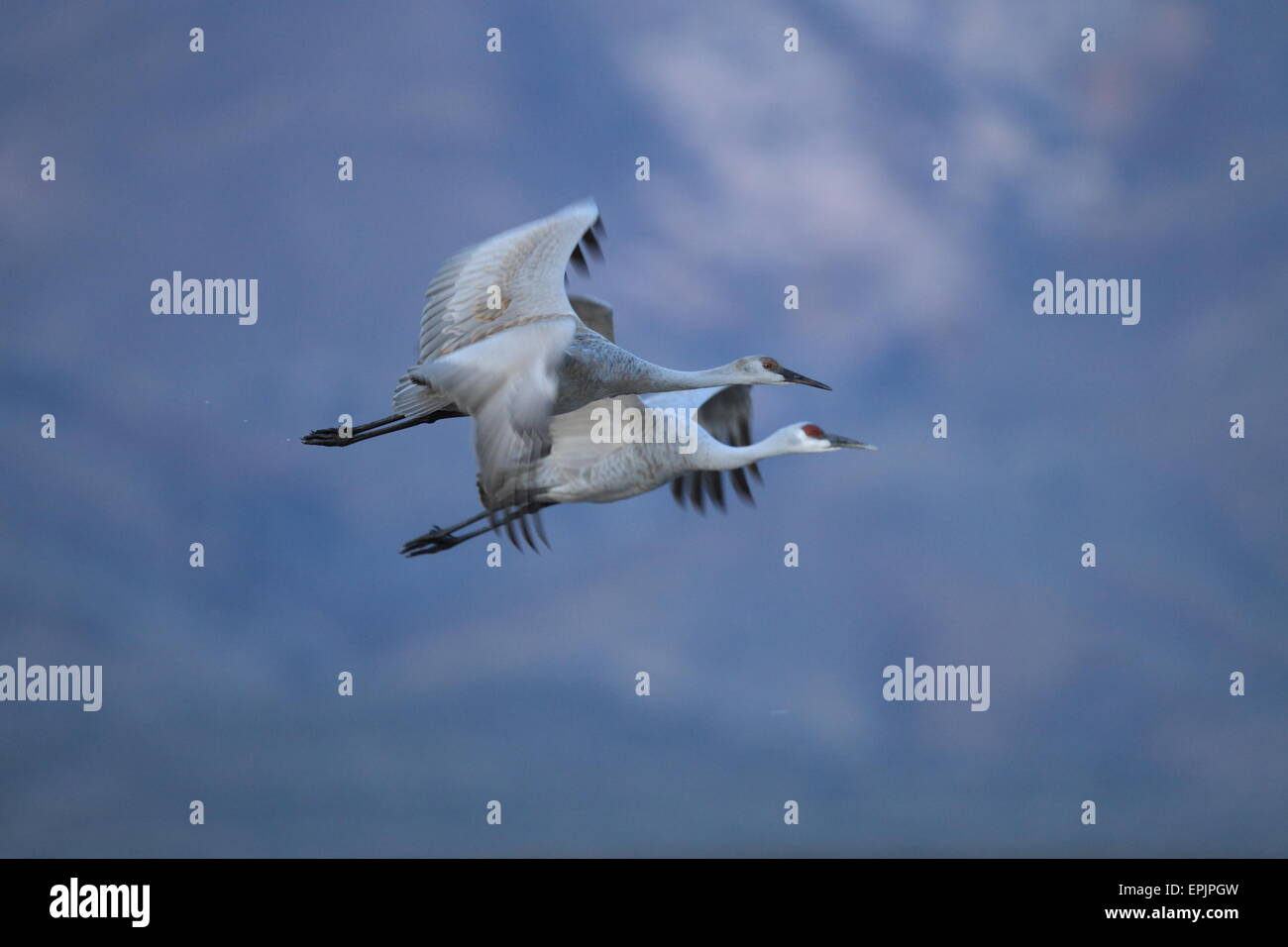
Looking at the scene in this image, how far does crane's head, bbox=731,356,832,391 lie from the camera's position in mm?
13844

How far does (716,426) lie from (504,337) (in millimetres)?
3181

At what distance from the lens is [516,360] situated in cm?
1208

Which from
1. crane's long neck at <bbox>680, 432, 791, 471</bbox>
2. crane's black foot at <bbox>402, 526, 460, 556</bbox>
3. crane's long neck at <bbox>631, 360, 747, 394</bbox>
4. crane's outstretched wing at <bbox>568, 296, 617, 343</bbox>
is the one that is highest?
crane's outstretched wing at <bbox>568, 296, 617, 343</bbox>

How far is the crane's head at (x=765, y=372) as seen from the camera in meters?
13.8

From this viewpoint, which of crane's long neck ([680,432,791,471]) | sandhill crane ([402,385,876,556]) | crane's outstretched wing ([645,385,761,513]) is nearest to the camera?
sandhill crane ([402,385,876,556])

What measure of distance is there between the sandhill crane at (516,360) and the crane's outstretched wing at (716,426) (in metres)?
0.69

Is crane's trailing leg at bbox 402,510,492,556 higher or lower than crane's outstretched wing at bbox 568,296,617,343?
lower

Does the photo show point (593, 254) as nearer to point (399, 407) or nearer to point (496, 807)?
point (399, 407)

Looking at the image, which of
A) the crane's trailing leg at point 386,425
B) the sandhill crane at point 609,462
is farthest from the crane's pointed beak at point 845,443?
the crane's trailing leg at point 386,425

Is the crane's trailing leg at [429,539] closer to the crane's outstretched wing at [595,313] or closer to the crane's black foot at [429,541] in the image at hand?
the crane's black foot at [429,541]

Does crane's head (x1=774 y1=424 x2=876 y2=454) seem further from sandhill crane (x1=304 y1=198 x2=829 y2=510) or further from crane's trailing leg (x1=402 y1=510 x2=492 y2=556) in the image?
crane's trailing leg (x1=402 y1=510 x2=492 y2=556)

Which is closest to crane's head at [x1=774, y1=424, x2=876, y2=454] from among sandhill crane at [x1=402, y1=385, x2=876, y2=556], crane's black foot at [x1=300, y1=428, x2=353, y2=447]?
sandhill crane at [x1=402, y1=385, x2=876, y2=556]

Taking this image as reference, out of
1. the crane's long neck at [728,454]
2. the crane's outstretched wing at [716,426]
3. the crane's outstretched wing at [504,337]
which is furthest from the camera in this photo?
the crane's outstretched wing at [716,426]

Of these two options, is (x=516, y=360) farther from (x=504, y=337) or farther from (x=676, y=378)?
(x=676, y=378)
